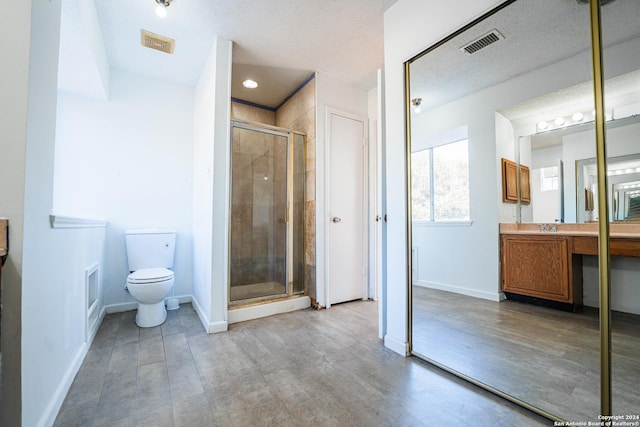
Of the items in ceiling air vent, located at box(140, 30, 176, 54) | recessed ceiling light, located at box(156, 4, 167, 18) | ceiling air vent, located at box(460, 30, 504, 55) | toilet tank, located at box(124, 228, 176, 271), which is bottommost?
toilet tank, located at box(124, 228, 176, 271)

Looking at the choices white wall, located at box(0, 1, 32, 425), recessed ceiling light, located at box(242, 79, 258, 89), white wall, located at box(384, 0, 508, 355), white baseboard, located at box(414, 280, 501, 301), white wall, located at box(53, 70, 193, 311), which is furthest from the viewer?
recessed ceiling light, located at box(242, 79, 258, 89)

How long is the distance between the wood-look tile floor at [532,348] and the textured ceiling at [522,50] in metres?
1.04

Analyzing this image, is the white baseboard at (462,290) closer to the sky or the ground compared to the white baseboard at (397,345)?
closer to the sky

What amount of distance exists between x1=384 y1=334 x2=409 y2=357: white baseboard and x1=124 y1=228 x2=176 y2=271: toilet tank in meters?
2.23

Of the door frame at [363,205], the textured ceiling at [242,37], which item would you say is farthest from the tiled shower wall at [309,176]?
the textured ceiling at [242,37]

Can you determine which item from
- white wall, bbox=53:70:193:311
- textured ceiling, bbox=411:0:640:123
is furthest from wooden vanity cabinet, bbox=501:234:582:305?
white wall, bbox=53:70:193:311

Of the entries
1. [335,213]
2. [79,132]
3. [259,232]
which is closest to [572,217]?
[335,213]

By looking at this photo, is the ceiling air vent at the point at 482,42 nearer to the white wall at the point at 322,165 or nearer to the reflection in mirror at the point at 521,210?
the reflection in mirror at the point at 521,210

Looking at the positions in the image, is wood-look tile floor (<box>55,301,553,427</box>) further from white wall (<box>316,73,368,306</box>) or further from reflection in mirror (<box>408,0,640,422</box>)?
white wall (<box>316,73,368,306</box>)

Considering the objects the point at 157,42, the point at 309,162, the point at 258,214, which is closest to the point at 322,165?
the point at 309,162

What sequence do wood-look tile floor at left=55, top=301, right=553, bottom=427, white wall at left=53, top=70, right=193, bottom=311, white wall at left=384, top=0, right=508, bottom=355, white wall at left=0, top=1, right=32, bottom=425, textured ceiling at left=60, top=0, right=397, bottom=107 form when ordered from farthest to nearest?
white wall at left=53, top=70, right=193, bottom=311 < textured ceiling at left=60, top=0, right=397, bottom=107 < white wall at left=384, top=0, right=508, bottom=355 < wood-look tile floor at left=55, top=301, right=553, bottom=427 < white wall at left=0, top=1, right=32, bottom=425

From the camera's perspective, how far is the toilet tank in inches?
104

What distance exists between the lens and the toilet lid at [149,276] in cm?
222

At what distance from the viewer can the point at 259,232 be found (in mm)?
2979
